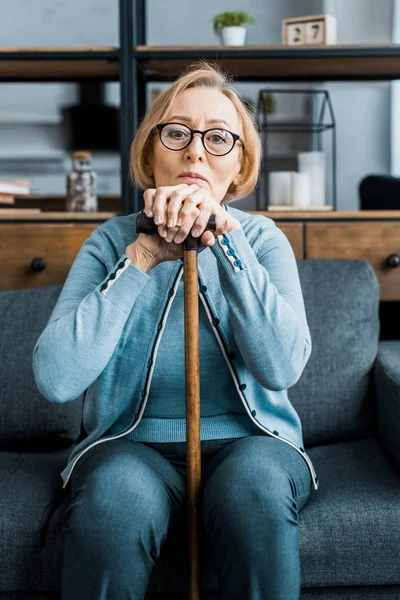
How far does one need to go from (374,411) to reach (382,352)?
0.16m

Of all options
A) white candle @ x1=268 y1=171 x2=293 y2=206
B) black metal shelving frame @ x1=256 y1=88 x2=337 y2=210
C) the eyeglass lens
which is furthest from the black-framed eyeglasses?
black metal shelving frame @ x1=256 y1=88 x2=337 y2=210

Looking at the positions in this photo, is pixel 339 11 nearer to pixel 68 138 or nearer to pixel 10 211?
pixel 68 138

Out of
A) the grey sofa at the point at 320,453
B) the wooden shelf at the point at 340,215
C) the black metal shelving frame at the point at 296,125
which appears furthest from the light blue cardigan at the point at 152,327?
the black metal shelving frame at the point at 296,125

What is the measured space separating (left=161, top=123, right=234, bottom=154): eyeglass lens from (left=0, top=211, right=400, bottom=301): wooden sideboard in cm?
65

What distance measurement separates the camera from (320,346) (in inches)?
73.6

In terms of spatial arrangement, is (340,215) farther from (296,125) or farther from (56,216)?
(56,216)

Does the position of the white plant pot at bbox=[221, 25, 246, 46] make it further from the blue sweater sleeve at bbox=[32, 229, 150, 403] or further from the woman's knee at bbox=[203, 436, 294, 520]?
the woman's knee at bbox=[203, 436, 294, 520]

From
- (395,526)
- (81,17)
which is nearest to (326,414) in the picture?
(395,526)

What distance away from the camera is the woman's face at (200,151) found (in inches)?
58.1

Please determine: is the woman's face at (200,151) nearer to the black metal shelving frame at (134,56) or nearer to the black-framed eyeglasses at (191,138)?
the black-framed eyeglasses at (191,138)

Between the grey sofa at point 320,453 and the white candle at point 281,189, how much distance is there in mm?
324

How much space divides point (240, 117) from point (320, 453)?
769 millimetres

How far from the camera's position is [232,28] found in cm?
221

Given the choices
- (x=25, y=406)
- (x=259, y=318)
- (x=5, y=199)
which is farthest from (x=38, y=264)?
(x=259, y=318)
